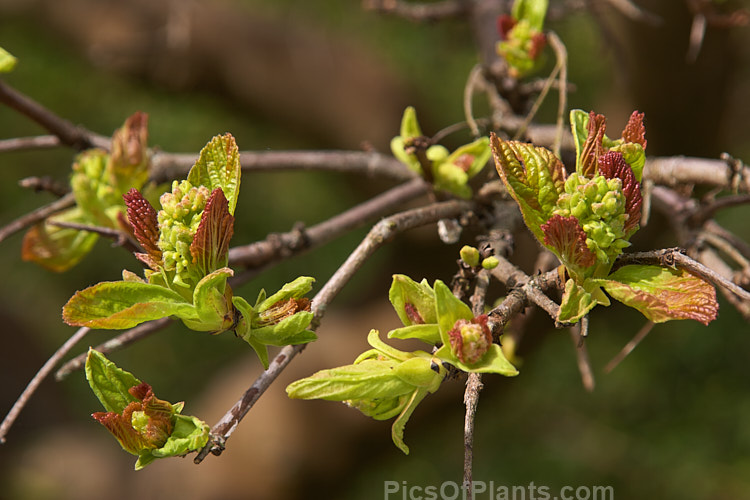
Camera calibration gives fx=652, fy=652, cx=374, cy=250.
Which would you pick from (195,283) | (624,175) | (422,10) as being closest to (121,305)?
(195,283)

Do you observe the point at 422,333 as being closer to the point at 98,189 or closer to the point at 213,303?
the point at 213,303

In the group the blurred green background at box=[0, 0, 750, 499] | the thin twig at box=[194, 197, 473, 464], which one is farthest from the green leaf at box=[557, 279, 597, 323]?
the blurred green background at box=[0, 0, 750, 499]

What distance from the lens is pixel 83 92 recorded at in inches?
68.1

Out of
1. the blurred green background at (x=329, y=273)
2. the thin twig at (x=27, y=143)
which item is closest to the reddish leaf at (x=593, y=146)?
the thin twig at (x=27, y=143)

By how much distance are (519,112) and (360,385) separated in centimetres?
40

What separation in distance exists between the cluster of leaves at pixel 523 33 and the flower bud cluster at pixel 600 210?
261 mm

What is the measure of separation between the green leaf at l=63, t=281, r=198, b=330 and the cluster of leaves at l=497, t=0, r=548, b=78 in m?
0.36

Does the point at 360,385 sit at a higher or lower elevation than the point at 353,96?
lower

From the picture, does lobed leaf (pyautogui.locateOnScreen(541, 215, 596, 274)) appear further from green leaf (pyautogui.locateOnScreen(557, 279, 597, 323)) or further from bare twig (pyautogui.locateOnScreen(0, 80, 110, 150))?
bare twig (pyautogui.locateOnScreen(0, 80, 110, 150))

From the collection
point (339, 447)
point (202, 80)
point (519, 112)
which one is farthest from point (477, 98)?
point (519, 112)

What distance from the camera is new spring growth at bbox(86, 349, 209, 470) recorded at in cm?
29

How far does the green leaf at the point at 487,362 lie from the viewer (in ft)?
0.90

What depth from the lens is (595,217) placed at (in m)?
0.30

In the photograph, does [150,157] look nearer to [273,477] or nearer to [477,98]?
[273,477]
